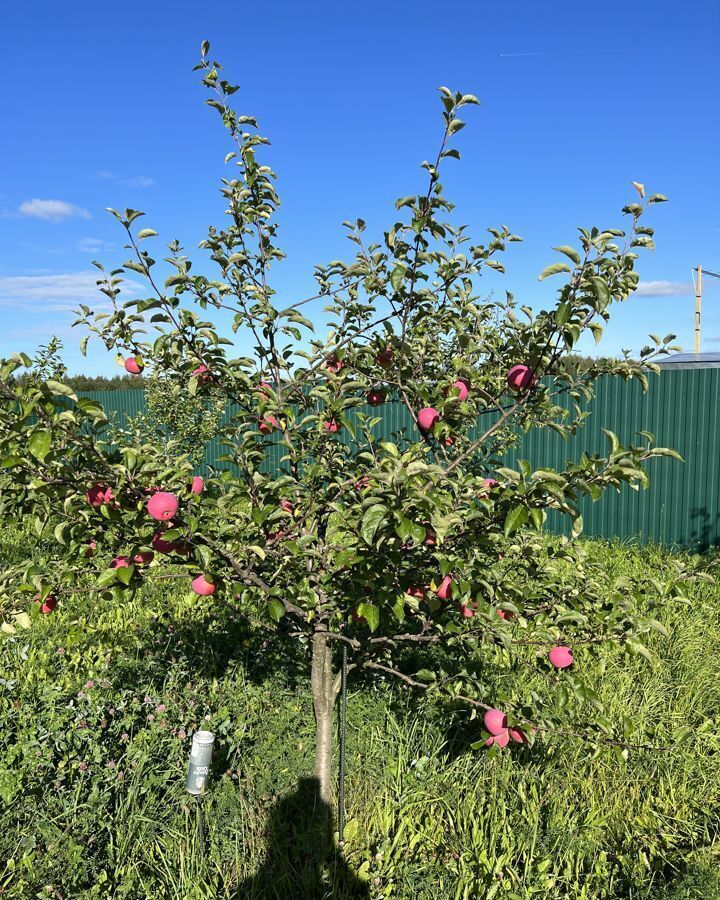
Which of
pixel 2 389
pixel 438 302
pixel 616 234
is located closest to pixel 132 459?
pixel 2 389

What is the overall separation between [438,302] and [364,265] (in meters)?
0.34

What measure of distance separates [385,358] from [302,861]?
6.56 ft

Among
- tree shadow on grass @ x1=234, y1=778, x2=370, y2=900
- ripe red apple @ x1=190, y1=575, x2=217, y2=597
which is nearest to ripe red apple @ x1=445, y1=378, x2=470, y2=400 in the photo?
ripe red apple @ x1=190, y1=575, x2=217, y2=597

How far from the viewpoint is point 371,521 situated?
155cm

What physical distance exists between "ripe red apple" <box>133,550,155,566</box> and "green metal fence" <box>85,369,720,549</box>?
16.7ft

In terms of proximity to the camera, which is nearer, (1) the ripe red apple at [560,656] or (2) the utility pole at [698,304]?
(1) the ripe red apple at [560,656]

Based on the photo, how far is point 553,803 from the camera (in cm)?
282

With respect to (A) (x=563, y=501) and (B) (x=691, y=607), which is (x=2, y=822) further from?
(B) (x=691, y=607)

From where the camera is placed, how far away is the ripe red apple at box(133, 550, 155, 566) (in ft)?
6.45

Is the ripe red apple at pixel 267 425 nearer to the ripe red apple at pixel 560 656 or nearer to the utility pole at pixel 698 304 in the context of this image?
the ripe red apple at pixel 560 656

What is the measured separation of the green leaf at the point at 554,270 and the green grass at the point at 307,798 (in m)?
1.55

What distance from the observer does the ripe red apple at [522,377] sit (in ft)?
7.38

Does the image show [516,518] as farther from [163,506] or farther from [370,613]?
[163,506]

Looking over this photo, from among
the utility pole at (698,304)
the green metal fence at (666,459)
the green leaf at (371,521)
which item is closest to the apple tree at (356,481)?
the green leaf at (371,521)
